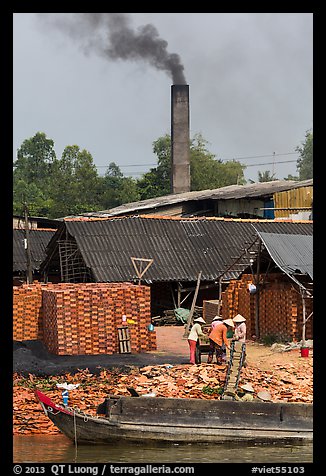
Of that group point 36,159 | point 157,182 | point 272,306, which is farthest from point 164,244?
point 36,159

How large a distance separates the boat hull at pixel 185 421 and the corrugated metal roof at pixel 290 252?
8.31m

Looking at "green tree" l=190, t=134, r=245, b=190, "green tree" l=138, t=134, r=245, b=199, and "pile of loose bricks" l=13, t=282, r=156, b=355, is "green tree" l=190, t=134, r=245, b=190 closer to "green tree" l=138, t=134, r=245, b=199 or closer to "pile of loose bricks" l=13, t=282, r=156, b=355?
"green tree" l=138, t=134, r=245, b=199

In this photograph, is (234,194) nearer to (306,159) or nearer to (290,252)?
(290,252)

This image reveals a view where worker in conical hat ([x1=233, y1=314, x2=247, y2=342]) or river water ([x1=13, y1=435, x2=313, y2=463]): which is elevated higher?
worker in conical hat ([x1=233, y1=314, x2=247, y2=342])

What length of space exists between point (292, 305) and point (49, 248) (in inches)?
459

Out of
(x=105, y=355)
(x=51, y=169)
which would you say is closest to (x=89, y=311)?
(x=105, y=355)

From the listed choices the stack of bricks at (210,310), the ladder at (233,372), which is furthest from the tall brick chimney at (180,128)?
the ladder at (233,372)

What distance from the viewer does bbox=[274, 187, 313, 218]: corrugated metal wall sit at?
1404 inches

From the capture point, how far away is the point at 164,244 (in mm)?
29172

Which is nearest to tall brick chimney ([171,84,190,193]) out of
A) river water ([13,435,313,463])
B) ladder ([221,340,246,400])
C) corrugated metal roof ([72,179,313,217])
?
corrugated metal roof ([72,179,313,217])

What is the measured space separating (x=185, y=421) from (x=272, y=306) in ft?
30.6

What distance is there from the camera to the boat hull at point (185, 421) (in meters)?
12.8

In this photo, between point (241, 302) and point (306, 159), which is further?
point (306, 159)

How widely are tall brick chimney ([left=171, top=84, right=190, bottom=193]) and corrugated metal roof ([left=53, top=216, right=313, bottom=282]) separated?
1510cm
